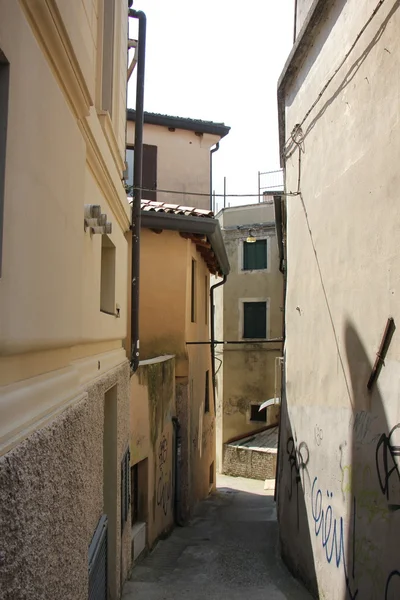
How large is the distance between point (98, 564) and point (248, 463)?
18549 millimetres

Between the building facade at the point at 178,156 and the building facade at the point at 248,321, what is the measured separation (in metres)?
7.90

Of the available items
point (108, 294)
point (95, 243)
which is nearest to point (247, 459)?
point (108, 294)

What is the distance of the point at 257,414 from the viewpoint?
2483 cm

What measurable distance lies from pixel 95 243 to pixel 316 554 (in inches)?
170

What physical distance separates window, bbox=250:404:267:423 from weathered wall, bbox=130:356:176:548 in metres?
14.0

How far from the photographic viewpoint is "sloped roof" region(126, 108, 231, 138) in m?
16.7

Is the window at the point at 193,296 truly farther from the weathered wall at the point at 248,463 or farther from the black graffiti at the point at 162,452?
the weathered wall at the point at 248,463

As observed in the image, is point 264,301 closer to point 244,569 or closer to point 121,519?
point 244,569

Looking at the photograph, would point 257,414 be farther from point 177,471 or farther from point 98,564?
point 98,564

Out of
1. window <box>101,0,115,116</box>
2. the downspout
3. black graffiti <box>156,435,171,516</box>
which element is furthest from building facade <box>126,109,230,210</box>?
window <box>101,0,115,116</box>

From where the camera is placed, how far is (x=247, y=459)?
73.7 ft

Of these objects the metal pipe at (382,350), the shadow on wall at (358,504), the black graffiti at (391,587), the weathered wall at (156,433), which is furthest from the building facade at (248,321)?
the black graffiti at (391,587)

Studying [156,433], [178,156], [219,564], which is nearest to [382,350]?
[219,564]

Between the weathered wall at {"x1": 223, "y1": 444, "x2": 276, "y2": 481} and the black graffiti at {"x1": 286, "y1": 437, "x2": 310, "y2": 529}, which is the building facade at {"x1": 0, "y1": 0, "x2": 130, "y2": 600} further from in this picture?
the weathered wall at {"x1": 223, "y1": 444, "x2": 276, "y2": 481}
